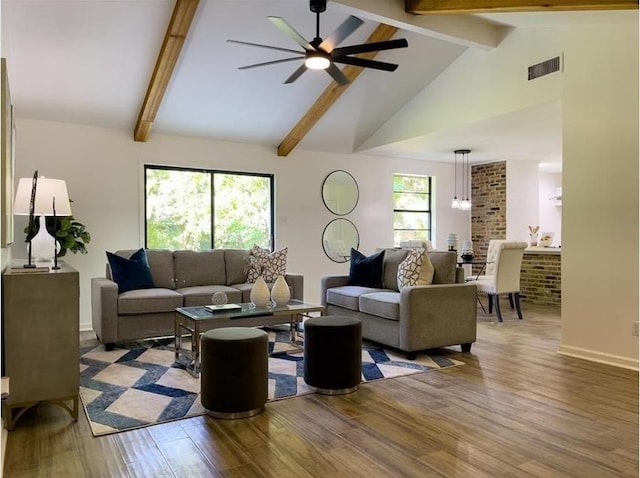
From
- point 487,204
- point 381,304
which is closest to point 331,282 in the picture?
point 381,304

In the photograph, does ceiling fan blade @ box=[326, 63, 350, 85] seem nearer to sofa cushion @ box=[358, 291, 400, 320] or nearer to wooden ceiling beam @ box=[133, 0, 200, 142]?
wooden ceiling beam @ box=[133, 0, 200, 142]

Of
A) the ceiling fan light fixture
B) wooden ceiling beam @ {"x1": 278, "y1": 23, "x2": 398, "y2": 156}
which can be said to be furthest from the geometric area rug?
wooden ceiling beam @ {"x1": 278, "y1": 23, "x2": 398, "y2": 156}

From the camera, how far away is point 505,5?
354 cm

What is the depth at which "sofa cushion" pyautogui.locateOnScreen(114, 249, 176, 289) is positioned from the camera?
5.21 metres

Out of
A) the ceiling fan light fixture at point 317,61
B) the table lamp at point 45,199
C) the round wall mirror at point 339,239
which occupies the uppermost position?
the ceiling fan light fixture at point 317,61

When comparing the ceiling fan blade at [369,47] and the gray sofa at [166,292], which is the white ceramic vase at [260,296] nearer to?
the gray sofa at [166,292]

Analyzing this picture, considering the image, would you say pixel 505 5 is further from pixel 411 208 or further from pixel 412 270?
pixel 411 208

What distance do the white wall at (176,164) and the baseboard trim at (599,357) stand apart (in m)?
3.73

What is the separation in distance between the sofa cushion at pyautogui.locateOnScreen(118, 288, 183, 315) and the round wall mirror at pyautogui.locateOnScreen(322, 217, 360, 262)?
3070 millimetres

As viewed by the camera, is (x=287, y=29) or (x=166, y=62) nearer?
(x=287, y=29)

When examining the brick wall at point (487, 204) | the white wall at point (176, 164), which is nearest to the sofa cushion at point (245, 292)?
the white wall at point (176, 164)

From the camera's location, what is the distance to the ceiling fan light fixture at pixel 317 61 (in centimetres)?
378

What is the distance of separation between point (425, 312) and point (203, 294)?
221 cm

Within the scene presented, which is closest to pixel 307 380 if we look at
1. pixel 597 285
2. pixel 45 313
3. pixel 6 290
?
pixel 45 313
